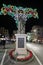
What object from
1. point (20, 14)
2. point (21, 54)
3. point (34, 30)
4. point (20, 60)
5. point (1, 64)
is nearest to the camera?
point (1, 64)

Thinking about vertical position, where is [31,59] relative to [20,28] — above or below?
below

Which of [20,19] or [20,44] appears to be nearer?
[20,44]

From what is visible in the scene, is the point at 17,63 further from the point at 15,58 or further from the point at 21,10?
the point at 21,10

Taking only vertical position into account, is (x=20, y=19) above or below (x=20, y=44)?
above

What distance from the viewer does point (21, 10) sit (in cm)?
1509

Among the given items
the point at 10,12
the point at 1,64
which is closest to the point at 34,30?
the point at 10,12

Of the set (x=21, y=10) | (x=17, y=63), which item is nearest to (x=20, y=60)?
(x=17, y=63)

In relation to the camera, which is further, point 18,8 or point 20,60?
point 18,8

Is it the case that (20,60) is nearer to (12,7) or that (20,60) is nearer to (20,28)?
(20,28)

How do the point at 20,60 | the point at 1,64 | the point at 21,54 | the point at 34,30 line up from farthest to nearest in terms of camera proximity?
1. the point at 34,30
2. the point at 21,54
3. the point at 20,60
4. the point at 1,64

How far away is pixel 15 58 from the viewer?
13234 millimetres

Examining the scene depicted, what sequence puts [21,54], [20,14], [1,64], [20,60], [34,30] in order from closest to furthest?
[1,64], [20,60], [21,54], [20,14], [34,30]

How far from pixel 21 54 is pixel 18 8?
3.59 m

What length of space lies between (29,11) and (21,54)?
3.46m
